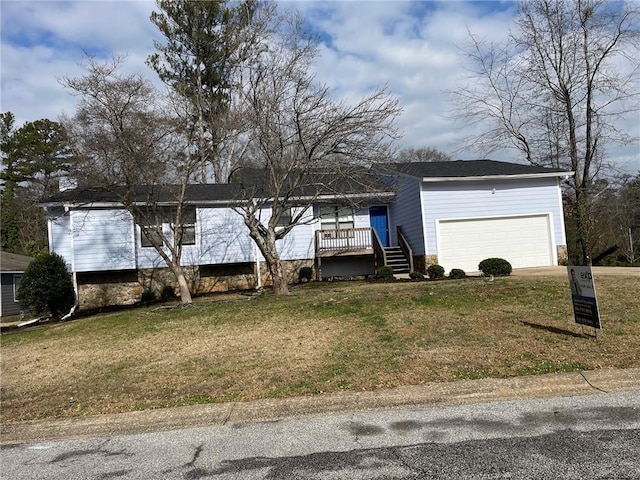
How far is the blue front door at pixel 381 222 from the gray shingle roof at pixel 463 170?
8.45ft

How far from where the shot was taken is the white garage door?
18.8 meters

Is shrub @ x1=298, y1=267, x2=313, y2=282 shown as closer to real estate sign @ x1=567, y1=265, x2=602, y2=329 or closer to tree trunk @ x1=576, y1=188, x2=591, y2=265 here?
tree trunk @ x1=576, y1=188, x2=591, y2=265

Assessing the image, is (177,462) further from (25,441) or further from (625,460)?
(625,460)

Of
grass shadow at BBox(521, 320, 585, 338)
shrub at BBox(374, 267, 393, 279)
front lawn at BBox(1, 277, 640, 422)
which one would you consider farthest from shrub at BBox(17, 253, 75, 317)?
grass shadow at BBox(521, 320, 585, 338)

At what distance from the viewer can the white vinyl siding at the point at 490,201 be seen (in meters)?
18.6

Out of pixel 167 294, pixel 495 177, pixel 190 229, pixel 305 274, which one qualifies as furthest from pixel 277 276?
pixel 495 177

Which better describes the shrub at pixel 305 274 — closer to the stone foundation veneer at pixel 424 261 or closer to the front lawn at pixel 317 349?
the stone foundation veneer at pixel 424 261

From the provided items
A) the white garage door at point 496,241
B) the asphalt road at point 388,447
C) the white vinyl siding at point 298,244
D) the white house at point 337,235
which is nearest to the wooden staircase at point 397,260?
the white house at point 337,235

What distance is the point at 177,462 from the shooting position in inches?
164

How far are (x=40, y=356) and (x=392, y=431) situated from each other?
7.45m

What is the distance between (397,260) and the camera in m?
19.8

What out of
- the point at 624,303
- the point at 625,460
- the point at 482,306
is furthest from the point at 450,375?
the point at 624,303

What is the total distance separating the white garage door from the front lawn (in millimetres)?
6994

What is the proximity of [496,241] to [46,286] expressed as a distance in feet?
54.0
